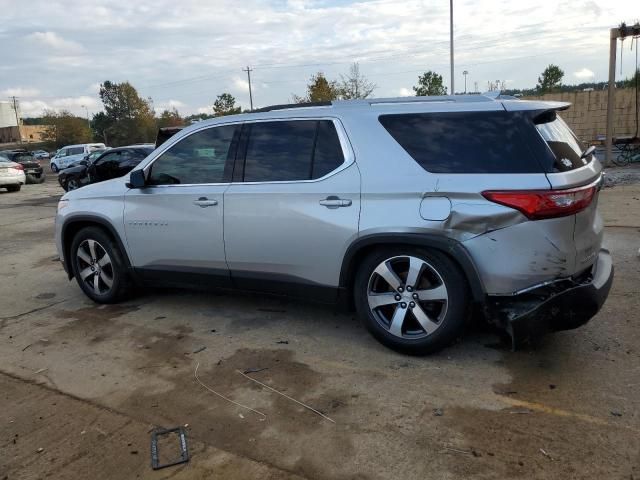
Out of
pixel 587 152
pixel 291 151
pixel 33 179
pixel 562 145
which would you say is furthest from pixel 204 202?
pixel 33 179

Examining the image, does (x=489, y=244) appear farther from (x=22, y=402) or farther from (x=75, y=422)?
(x=22, y=402)

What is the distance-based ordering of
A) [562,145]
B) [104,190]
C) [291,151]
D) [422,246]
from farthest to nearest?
[104,190] < [291,151] < [422,246] < [562,145]

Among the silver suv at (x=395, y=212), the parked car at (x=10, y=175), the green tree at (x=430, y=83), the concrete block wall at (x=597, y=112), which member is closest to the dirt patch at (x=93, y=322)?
the silver suv at (x=395, y=212)

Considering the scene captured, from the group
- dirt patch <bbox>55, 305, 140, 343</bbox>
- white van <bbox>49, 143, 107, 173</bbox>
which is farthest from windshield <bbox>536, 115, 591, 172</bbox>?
white van <bbox>49, 143, 107, 173</bbox>

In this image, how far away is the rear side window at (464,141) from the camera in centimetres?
338

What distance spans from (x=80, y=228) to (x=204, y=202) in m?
1.78

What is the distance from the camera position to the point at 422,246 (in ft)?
11.9

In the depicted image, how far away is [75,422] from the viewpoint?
10.6 feet

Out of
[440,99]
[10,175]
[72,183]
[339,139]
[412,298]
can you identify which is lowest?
[72,183]

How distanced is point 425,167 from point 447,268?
0.68 m

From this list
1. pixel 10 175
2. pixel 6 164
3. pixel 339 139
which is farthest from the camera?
pixel 6 164

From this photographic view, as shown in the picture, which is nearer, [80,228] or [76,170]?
[80,228]

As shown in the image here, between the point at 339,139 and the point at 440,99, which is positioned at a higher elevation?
the point at 440,99

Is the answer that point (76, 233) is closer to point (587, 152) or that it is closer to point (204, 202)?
point (204, 202)
